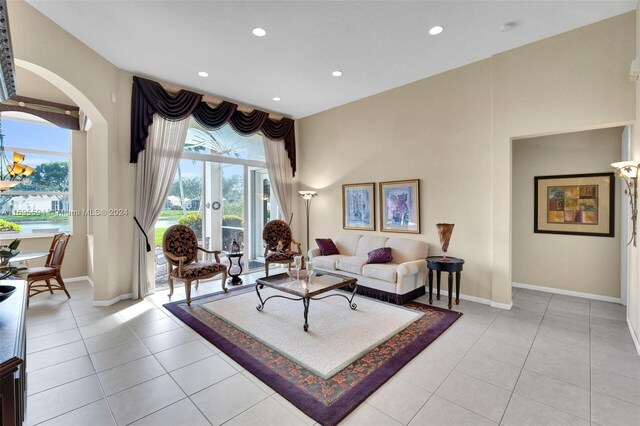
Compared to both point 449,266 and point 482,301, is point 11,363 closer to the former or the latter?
point 449,266

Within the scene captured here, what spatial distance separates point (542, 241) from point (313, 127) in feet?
15.9

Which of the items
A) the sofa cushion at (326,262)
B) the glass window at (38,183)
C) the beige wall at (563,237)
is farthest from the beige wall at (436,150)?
the glass window at (38,183)

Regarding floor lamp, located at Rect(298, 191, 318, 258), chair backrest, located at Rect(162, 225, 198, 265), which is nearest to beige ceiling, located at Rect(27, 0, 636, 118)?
floor lamp, located at Rect(298, 191, 318, 258)

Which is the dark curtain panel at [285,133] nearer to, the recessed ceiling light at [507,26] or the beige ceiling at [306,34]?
the beige ceiling at [306,34]

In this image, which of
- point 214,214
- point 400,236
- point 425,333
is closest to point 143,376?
point 425,333

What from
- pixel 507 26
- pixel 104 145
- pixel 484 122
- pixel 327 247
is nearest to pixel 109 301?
pixel 104 145

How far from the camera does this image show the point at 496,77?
4.04m

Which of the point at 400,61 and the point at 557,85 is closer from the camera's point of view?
the point at 557,85

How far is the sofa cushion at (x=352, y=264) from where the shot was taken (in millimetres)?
4613

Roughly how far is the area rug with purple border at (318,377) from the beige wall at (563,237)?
213 centimetres

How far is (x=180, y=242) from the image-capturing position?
4637mm

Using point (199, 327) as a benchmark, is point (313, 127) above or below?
above

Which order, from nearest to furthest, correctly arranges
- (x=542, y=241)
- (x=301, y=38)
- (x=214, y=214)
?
(x=301, y=38)
(x=542, y=241)
(x=214, y=214)

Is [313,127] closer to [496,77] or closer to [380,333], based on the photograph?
[496,77]
